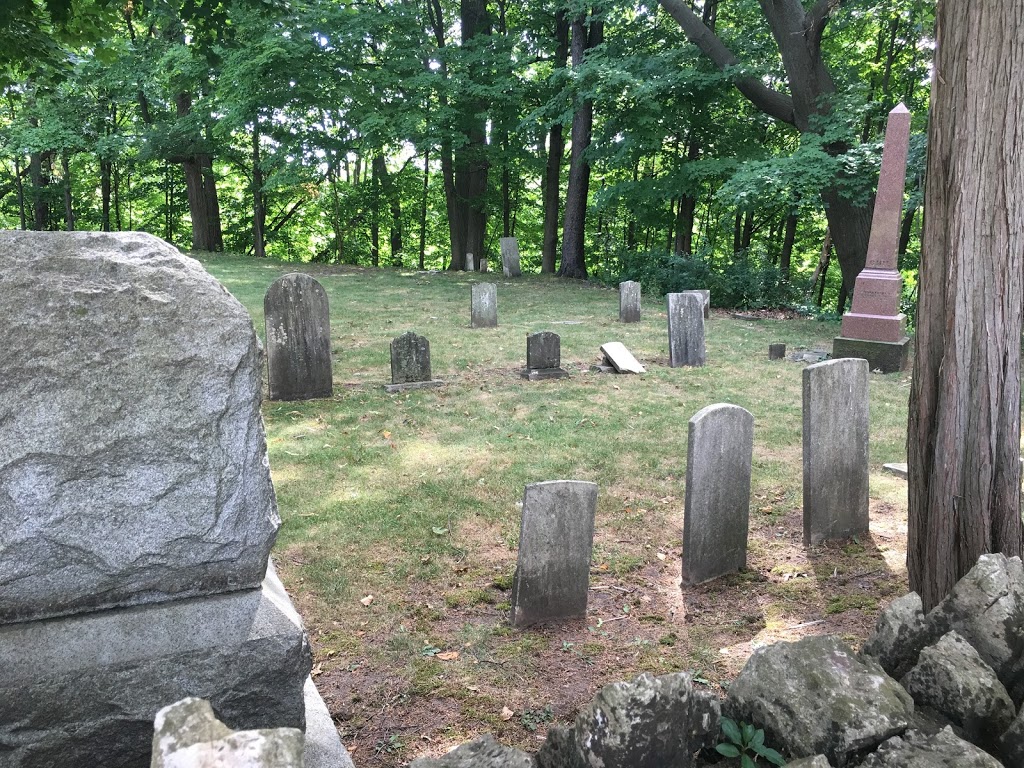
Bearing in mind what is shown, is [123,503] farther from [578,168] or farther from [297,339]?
[578,168]

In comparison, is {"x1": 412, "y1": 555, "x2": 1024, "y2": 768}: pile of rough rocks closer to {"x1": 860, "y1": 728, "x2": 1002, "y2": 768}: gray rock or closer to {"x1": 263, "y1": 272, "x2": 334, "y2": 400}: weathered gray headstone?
{"x1": 860, "y1": 728, "x2": 1002, "y2": 768}: gray rock

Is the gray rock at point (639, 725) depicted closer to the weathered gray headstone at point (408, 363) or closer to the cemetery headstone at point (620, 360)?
the weathered gray headstone at point (408, 363)

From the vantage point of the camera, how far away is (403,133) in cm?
1927

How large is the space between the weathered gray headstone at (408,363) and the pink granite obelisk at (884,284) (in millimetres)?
6003

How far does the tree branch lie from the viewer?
55.0 ft

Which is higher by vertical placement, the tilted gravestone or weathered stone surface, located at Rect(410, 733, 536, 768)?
the tilted gravestone

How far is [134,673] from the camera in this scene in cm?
226

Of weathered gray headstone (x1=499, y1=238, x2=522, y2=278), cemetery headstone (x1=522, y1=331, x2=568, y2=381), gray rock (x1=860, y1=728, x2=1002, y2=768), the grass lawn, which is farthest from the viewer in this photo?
weathered gray headstone (x1=499, y1=238, x2=522, y2=278)

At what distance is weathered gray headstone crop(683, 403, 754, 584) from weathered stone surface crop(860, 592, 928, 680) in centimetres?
148

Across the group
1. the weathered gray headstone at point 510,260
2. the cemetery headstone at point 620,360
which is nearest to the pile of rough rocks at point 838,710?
the cemetery headstone at point 620,360

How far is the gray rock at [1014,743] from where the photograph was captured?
2.35m

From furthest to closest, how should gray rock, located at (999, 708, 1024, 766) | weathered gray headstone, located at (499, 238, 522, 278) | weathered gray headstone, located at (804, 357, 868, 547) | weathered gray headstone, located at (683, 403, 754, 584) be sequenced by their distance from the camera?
weathered gray headstone, located at (499, 238, 522, 278) → weathered gray headstone, located at (804, 357, 868, 547) → weathered gray headstone, located at (683, 403, 754, 584) → gray rock, located at (999, 708, 1024, 766)

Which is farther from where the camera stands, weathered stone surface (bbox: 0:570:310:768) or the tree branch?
the tree branch

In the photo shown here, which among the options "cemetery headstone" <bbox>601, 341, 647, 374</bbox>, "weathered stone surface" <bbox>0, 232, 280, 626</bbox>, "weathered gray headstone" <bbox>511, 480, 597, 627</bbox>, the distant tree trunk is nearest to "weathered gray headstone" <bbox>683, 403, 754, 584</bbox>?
"weathered gray headstone" <bbox>511, 480, 597, 627</bbox>
